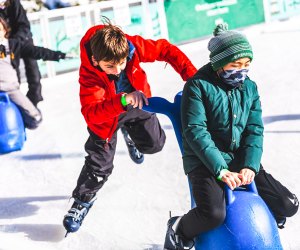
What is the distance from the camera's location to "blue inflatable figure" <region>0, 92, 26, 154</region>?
3957 millimetres

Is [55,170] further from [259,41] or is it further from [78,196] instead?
[259,41]

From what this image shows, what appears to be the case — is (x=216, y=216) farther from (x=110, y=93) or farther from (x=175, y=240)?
(x=110, y=93)

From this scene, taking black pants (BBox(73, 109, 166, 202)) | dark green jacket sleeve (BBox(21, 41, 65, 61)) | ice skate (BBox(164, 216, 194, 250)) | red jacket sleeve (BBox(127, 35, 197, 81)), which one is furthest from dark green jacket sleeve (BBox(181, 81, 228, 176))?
dark green jacket sleeve (BBox(21, 41, 65, 61))

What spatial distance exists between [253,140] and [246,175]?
0.65ft

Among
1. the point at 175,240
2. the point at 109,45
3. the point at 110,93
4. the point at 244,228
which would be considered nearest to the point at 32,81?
the point at 110,93

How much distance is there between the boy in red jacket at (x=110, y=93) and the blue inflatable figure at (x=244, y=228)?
577 millimetres

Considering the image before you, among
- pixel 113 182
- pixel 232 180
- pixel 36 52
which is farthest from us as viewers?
pixel 36 52

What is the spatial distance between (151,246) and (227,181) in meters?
0.82

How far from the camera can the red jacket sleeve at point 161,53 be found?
2.76 metres

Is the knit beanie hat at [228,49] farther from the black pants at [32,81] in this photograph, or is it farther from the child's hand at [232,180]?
the black pants at [32,81]

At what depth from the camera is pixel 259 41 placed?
692cm

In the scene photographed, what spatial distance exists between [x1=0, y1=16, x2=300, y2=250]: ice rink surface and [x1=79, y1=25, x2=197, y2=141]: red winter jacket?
0.51m

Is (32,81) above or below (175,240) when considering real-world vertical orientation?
above

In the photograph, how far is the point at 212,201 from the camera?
2094 millimetres
